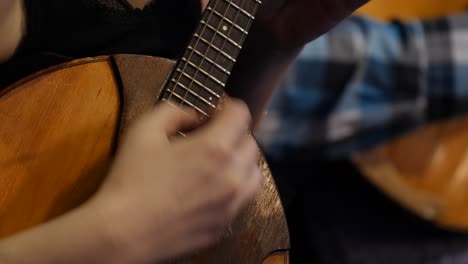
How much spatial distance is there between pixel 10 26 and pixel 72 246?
0.22 meters

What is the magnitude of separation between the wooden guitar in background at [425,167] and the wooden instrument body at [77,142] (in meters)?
0.89

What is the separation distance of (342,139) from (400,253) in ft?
0.98

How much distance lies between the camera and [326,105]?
4.45ft

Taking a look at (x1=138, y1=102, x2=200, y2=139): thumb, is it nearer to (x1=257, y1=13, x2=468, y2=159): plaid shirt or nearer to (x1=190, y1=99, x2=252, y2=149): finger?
(x1=190, y1=99, x2=252, y2=149): finger

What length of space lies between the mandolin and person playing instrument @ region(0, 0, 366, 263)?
0.03 meters

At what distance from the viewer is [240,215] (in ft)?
1.82

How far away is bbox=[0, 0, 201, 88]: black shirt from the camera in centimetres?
53

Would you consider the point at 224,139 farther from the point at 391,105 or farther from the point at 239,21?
the point at 391,105

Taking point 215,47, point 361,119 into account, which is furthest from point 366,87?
point 215,47

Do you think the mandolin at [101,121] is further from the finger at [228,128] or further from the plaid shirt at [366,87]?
the plaid shirt at [366,87]

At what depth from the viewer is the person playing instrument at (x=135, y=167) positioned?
0.40m

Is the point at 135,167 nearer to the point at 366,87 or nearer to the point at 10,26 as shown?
the point at 10,26

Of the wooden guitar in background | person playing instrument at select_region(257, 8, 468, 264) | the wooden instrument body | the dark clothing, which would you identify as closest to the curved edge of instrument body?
the wooden instrument body

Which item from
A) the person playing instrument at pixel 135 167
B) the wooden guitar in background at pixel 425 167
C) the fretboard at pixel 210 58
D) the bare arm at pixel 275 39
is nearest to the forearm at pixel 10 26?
the person playing instrument at pixel 135 167
